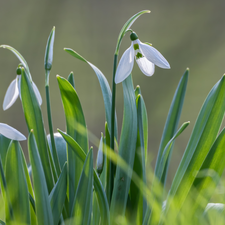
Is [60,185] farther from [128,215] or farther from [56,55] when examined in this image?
[56,55]

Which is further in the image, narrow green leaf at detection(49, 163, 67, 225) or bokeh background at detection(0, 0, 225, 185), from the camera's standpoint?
bokeh background at detection(0, 0, 225, 185)

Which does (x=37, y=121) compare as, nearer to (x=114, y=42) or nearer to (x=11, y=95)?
(x=11, y=95)

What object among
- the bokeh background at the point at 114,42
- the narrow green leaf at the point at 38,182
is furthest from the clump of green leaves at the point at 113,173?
the bokeh background at the point at 114,42

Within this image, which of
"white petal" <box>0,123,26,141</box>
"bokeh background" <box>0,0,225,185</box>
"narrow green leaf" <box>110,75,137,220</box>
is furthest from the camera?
"bokeh background" <box>0,0,225,185</box>

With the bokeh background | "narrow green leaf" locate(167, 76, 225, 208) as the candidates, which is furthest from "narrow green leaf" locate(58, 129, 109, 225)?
the bokeh background

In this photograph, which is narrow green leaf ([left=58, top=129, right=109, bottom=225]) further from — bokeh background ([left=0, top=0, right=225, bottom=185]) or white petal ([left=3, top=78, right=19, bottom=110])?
bokeh background ([left=0, top=0, right=225, bottom=185])

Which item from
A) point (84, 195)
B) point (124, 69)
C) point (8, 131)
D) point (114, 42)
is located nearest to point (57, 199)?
point (84, 195)

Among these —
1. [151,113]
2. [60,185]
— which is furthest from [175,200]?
[151,113]

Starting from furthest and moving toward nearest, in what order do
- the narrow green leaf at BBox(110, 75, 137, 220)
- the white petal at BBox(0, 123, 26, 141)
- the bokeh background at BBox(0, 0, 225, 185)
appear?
the bokeh background at BBox(0, 0, 225, 185)
the narrow green leaf at BBox(110, 75, 137, 220)
the white petal at BBox(0, 123, 26, 141)
